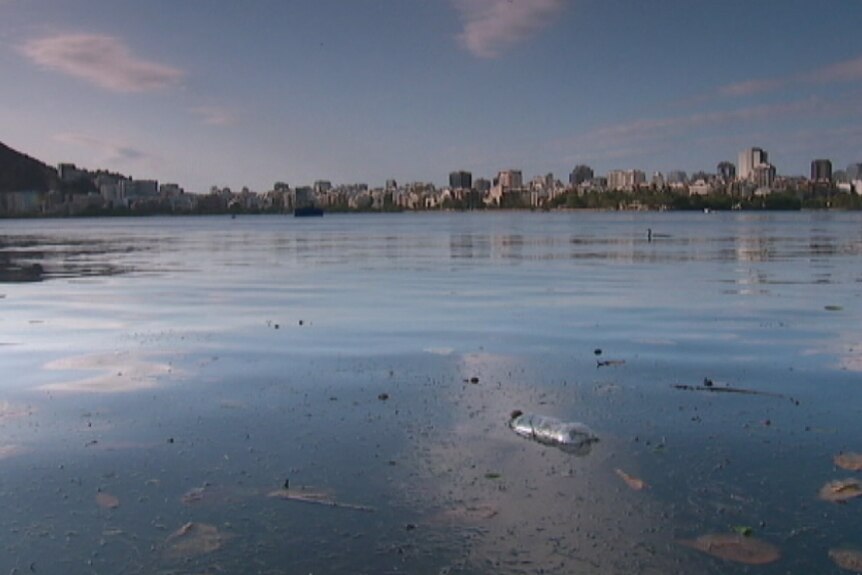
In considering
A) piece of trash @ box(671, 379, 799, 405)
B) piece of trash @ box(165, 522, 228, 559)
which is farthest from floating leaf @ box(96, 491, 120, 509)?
piece of trash @ box(671, 379, 799, 405)

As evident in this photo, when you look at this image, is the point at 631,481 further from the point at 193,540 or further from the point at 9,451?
the point at 9,451

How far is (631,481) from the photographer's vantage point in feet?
24.2

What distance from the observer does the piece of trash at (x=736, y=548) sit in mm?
5852

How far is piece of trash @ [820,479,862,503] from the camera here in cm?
693

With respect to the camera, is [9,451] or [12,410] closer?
[9,451]

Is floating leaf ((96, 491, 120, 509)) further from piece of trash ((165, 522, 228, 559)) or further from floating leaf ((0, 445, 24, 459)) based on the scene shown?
floating leaf ((0, 445, 24, 459))

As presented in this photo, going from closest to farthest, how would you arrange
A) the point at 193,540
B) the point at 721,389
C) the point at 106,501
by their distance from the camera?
the point at 193,540, the point at 106,501, the point at 721,389

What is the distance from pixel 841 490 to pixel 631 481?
5.60 ft

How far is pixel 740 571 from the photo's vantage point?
18.6ft

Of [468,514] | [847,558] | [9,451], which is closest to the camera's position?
[847,558]

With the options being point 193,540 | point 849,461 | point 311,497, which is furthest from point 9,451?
point 849,461

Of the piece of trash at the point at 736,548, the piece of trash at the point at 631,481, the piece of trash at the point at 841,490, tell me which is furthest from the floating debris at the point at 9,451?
the piece of trash at the point at 841,490

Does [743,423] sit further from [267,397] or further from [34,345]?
[34,345]

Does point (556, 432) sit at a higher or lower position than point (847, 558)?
higher
